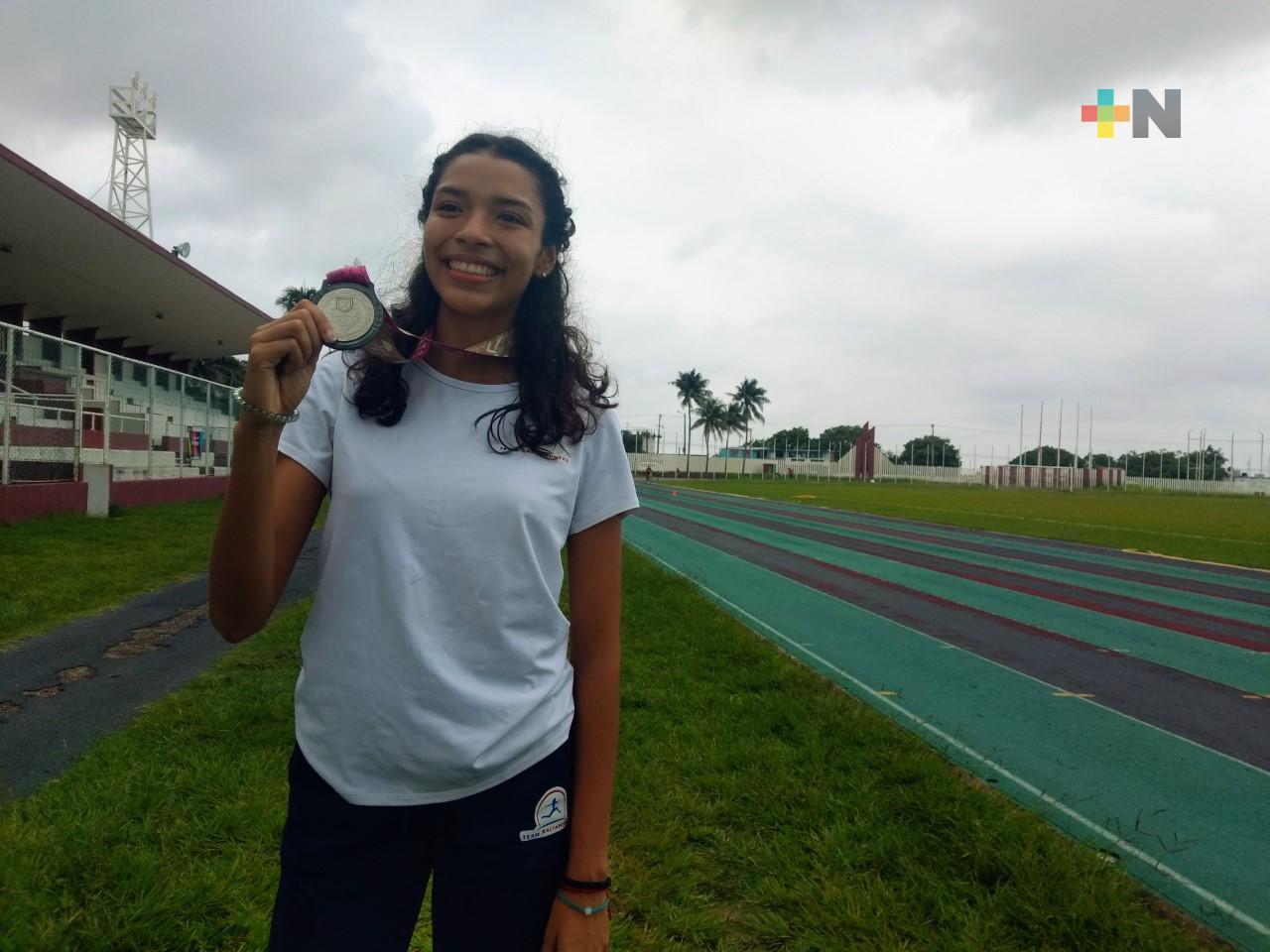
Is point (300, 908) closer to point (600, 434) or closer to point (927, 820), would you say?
point (600, 434)

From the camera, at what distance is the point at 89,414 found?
13.6m

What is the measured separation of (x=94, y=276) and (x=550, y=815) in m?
19.7

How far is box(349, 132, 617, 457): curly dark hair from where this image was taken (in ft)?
4.28

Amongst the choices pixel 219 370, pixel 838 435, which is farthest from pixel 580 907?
pixel 838 435

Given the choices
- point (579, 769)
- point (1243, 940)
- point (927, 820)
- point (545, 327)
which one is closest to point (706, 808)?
point (927, 820)

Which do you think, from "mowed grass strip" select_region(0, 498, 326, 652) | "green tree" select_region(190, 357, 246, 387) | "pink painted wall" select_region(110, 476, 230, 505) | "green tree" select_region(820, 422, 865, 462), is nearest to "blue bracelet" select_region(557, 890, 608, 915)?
"mowed grass strip" select_region(0, 498, 326, 652)

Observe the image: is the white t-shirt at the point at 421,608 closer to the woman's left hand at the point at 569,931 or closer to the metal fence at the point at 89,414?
the woman's left hand at the point at 569,931

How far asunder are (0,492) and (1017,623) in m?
11.5

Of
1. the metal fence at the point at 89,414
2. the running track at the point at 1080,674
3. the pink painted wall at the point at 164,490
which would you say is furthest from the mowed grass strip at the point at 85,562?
the running track at the point at 1080,674

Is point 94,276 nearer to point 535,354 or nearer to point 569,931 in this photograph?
point 535,354

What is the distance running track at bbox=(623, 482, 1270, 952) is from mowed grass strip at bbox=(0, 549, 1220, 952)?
1.58 feet

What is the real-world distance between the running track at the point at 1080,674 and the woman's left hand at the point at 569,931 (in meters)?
2.54

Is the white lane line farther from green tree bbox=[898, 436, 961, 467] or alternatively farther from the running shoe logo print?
green tree bbox=[898, 436, 961, 467]

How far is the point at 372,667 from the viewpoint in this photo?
123cm
